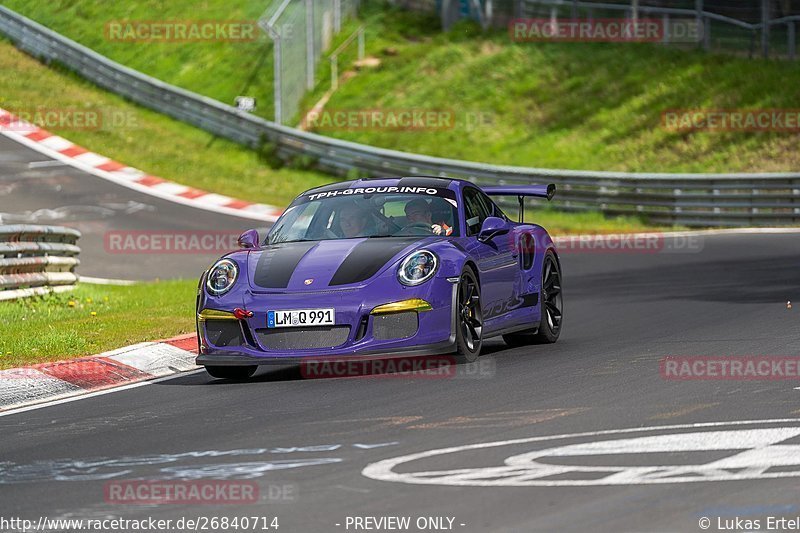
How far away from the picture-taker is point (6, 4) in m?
45.1

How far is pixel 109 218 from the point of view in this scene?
2666 cm

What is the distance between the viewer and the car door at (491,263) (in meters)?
10.6

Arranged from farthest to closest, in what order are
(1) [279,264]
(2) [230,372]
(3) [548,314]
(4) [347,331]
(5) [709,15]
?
(5) [709,15], (3) [548,314], (2) [230,372], (1) [279,264], (4) [347,331]

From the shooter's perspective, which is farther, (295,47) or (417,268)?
(295,47)

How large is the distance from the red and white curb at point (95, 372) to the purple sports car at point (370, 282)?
32.9 inches

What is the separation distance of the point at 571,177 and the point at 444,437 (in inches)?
851

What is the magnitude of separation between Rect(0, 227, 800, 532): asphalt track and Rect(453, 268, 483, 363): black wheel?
220 millimetres

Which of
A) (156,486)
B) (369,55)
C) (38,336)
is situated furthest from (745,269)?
(369,55)
